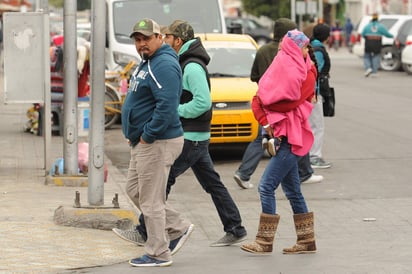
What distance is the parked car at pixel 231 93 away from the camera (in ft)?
48.5

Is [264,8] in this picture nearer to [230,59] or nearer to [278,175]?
[230,59]

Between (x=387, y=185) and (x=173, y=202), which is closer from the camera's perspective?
(x=173, y=202)

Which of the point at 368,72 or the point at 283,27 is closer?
the point at 283,27

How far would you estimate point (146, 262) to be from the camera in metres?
8.24

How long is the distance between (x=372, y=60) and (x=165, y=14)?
13442 millimetres

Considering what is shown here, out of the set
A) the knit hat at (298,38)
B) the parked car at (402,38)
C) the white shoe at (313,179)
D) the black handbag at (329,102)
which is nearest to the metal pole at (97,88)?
the knit hat at (298,38)

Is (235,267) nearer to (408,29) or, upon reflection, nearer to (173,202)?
(173,202)

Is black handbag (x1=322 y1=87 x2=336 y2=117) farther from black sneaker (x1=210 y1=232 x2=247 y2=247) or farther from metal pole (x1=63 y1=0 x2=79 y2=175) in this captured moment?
black sneaker (x1=210 y1=232 x2=247 y2=247)

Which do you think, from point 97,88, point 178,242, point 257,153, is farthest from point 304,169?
point 178,242

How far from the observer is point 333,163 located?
14711 mm

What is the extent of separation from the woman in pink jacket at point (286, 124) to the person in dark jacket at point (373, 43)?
982 inches

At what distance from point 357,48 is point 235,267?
31506mm

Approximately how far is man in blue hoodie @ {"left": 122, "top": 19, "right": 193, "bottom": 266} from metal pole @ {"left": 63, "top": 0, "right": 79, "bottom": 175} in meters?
3.82

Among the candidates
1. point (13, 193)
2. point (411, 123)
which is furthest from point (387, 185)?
point (411, 123)
